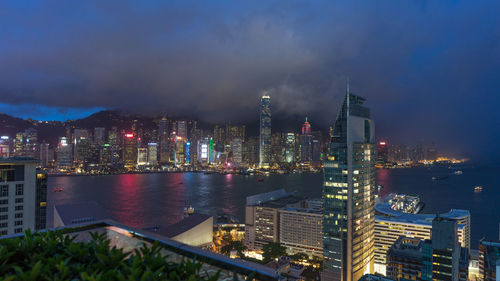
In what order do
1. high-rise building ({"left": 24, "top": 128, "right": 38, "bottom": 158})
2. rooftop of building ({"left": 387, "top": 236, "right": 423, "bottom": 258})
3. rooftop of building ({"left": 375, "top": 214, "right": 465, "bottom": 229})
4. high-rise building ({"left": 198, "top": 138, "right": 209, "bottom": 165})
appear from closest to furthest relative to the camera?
rooftop of building ({"left": 387, "top": 236, "right": 423, "bottom": 258}) < rooftop of building ({"left": 375, "top": 214, "right": 465, "bottom": 229}) < high-rise building ({"left": 24, "top": 128, "right": 38, "bottom": 158}) < high-rise building ({"left": 198, "top": 138, "right": 209, "bottom": 165})

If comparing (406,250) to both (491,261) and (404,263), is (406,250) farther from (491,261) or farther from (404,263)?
(491,261)

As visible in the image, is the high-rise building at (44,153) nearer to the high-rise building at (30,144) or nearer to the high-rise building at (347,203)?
the high-rise building at (30,144)

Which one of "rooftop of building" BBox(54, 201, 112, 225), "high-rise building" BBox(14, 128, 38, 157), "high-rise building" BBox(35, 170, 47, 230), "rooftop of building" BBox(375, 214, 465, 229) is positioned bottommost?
"rooftop of building" BBox(375, 214, 465, 229)

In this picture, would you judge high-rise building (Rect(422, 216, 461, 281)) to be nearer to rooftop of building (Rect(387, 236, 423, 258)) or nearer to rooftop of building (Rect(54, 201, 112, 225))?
rooftop of building (Rect(387, 236, 423, 258))

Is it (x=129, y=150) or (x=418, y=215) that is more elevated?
(x=129, y=150)

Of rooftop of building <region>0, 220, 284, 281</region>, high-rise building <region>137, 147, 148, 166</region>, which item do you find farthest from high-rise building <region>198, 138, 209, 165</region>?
rooftop of building <region>0, 220, 284, 281</region>

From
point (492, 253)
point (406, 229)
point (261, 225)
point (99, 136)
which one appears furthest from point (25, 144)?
point (492, 253)

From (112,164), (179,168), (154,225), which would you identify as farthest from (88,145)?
(154,225)
